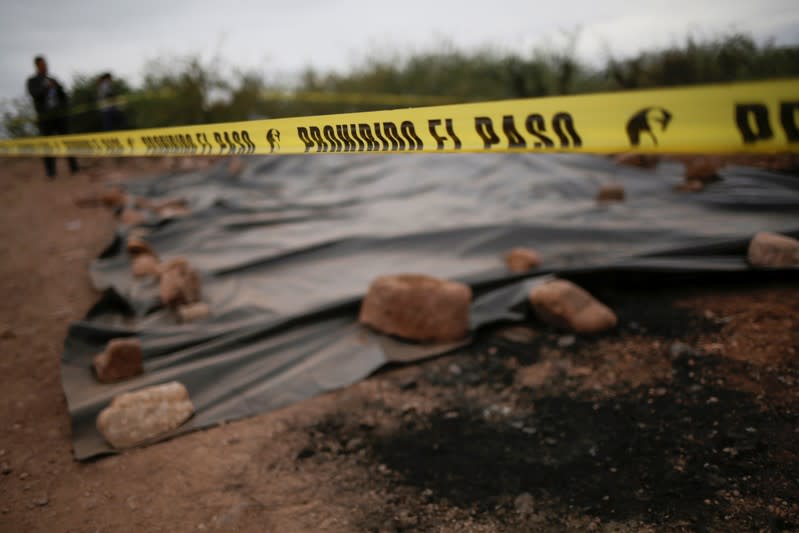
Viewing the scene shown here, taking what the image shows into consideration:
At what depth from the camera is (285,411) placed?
7.69 feet

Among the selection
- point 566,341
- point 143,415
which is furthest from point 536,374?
point 143,415

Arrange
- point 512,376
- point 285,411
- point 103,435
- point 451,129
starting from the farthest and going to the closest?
point 512,376, point 285,411, point 103,435, point 451,129

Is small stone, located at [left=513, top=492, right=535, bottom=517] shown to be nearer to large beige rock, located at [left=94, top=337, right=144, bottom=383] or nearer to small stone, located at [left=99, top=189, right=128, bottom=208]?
large beige rock, located at [left=94, top=337, right=144, bottom=383]

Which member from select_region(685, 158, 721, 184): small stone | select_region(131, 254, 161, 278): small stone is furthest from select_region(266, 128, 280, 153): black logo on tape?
select_region(685, 158, 721, 184): small stone

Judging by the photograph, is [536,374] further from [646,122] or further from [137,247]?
[137,247]

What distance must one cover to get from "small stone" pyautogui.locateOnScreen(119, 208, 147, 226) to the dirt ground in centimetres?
211

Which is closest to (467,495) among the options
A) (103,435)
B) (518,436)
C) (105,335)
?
(518,436)

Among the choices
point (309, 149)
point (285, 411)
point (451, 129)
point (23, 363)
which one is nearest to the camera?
point (451, 129)

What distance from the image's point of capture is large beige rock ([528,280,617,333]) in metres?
2.74

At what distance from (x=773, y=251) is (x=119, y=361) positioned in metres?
3.61

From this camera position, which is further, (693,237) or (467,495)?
(693,237)

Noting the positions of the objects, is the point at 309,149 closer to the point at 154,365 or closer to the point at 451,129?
the point at 451,129

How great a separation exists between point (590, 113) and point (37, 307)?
3658 mm

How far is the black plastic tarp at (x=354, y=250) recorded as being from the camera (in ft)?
8.48
